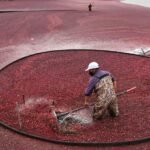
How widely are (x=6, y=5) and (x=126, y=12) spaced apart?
6867 millimetres

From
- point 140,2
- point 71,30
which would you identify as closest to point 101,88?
point 71,30

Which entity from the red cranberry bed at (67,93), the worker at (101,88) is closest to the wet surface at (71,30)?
the red cranberry bed at (67,93)

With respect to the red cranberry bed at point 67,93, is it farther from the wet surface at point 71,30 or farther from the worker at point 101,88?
the worker at point 101,88

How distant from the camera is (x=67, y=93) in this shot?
10.4 metres

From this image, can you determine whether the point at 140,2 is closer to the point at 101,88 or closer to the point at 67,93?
the point at 67,93

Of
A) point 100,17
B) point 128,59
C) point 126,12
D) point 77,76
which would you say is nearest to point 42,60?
point 77,76

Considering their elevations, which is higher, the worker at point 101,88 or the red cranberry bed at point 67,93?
the worker at point 101,88

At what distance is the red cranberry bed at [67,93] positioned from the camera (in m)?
8.55

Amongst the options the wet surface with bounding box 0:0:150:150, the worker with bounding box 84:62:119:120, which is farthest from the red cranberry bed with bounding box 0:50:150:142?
the worker with bounding box 84:62:119:120

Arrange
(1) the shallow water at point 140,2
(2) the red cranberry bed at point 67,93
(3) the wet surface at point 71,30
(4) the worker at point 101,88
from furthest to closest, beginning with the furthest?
(1) the shallow water at point 140,2, (3) the wet surface at point 71,30, (4) the worker at point 101,88, (2) the red cranberry bed at point 67,93

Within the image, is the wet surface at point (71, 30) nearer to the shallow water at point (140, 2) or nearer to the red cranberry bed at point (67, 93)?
the red cranberry bed at point (67, 93)

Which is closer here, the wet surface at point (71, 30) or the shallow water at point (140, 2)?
Result: the wet surface at point (71, 30)

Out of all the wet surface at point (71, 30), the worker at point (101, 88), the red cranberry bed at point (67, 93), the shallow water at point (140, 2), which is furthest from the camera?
the shallow water at point (140, 2)

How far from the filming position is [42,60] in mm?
12945
